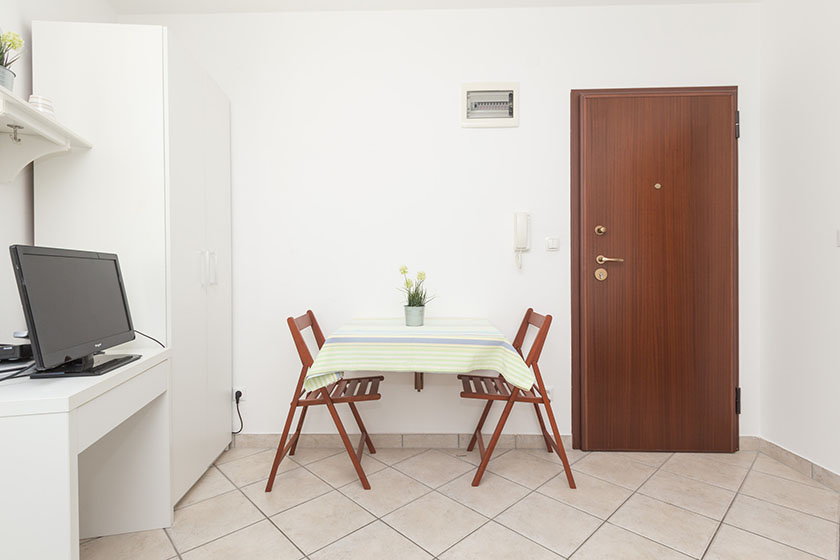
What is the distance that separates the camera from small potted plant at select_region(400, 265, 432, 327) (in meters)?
2.17

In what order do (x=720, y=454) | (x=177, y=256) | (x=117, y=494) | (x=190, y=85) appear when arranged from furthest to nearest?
(x=720, y=454), (x=190, y=85), (x=177, y=256), (x=117, y=494)

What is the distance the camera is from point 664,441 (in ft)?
7.75

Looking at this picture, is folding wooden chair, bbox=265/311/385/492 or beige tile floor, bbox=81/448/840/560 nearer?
beige tile floor, bbox=81/448/840/560

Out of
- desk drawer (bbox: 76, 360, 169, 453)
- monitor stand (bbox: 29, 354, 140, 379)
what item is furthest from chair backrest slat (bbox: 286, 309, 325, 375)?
monitor stand (bbox: 29, 354, 140, 379)

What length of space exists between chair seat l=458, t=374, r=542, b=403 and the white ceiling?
221 cm

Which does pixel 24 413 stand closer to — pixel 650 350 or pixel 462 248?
pixel 462 248

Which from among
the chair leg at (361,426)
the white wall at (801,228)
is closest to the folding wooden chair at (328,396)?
the chair leg at (361,426)

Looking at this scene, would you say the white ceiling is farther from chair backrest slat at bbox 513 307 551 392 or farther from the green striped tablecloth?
the green striped tablecloth

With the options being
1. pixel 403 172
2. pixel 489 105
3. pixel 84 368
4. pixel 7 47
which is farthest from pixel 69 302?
pixel 489 105

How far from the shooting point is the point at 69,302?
1.33m

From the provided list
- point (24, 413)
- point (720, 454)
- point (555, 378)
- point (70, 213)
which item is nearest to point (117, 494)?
point (24, 413)

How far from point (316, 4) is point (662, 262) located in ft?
8.42

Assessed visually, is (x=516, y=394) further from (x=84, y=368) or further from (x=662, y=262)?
(x=84, y=368)

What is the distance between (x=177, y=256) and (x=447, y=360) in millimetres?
1332
